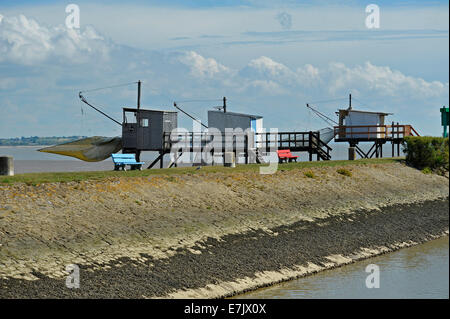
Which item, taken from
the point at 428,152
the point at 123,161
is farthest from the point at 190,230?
the point at 428,152

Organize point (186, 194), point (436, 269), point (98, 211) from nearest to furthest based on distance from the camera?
1. point (436, 269)
2. point (98, 211)
3. point (186, 194)

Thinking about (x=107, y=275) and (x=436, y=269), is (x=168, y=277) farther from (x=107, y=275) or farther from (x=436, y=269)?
(x=436, y=269)

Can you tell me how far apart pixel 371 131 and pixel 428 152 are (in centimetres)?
1186

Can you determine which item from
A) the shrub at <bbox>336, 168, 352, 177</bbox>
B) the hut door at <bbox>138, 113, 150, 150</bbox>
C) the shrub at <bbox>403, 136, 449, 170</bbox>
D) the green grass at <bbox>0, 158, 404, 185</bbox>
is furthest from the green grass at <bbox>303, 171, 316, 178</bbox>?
the hut door at <bbox>138, 113, 150, 150</bbox>

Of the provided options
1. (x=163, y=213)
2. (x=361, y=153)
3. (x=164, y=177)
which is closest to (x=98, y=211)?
(x=163, y=213)

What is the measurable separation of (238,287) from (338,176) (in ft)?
61.4

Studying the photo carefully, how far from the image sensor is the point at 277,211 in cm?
2738

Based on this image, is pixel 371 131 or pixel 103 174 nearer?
pixel 103 174

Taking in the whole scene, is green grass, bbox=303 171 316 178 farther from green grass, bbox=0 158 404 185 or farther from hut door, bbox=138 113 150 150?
hut door, bbox=138 113 150 150

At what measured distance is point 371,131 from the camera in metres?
57.1

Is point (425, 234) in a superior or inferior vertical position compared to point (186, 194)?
inferior

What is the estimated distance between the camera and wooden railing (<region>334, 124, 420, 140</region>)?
55.4m

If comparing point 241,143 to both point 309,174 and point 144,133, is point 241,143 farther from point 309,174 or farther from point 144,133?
point 309,174

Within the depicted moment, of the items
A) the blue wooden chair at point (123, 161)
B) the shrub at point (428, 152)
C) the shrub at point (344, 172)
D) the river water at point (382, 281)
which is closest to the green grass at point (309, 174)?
the shrub at point (344, 172)
